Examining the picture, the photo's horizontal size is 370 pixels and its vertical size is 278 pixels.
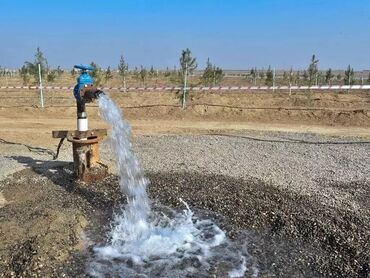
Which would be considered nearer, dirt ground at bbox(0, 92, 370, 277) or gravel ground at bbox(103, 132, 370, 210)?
dirt ground at bbox(0, 92, 370, 277)

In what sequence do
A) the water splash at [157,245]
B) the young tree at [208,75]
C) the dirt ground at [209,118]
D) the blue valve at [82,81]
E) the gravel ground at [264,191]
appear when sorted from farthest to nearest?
the young tree at [208,75], the dirt ground at [209,118], the blue valve at [82,81], the gravel ground at [264,191], the water splash at [157,245]

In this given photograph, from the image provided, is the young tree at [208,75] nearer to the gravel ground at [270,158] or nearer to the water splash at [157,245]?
the gravel ground at [270,158]

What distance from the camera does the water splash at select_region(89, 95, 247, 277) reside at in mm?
5565

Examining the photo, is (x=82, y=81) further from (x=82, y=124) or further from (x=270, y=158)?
(x=270, y=158)

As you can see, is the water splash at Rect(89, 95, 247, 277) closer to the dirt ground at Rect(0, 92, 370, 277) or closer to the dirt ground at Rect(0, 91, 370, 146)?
the dirt ground at Rect(0, 92, 370, 277)

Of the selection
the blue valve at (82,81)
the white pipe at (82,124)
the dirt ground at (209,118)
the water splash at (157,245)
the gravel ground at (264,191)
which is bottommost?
the water splash at (157,245)

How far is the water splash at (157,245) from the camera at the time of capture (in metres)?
5.57

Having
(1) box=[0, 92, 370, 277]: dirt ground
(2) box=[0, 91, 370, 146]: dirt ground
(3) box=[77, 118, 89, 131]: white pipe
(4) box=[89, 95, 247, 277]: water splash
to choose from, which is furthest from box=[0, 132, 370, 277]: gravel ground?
(2) box=[0, 91, 370, 146]: dirt ground

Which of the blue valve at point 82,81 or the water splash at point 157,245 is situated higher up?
the blue valve at point 82,81

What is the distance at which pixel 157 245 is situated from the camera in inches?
250

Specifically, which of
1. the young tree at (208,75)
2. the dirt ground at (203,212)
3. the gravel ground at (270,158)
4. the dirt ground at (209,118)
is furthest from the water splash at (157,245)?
the young tree at (208,75)

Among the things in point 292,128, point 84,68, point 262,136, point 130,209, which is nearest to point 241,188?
point 130,209

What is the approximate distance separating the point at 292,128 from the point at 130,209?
10762 mm

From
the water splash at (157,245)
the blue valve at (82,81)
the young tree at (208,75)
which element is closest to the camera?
the water splash at (157,245)
